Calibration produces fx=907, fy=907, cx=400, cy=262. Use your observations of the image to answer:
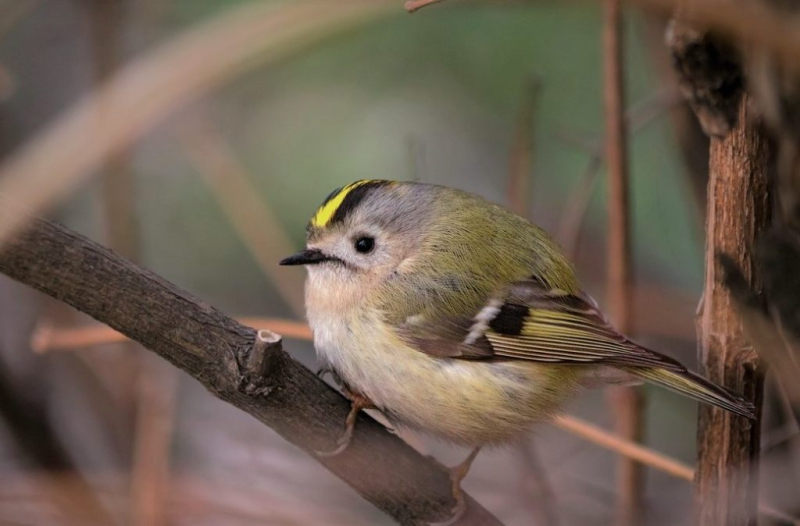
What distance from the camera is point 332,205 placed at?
1517mm

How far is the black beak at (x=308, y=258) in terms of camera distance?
145 cm

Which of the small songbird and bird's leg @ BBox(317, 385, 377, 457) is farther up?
the small songbird

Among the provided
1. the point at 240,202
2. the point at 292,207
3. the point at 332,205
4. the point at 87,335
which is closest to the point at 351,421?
the point at 332,205

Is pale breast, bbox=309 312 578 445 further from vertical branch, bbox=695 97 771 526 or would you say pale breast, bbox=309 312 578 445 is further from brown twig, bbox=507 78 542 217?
brown twig, bbox=507 78 542 217

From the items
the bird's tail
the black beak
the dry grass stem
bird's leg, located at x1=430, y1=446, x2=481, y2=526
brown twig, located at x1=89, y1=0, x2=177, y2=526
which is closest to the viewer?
the dry grass stem

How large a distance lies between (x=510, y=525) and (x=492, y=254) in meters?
0.76

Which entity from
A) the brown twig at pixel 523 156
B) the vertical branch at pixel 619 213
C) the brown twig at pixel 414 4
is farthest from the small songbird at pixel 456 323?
the brown twig at pixel 414 4

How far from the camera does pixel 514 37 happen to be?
8.63 feet

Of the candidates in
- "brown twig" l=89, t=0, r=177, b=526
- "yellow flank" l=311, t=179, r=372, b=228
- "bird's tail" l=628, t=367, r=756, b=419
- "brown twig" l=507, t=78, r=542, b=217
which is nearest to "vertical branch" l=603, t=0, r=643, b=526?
"brown twig" l=507, t=78, r=542, b=217

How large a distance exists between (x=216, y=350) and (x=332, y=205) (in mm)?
530

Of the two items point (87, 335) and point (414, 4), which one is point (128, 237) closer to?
point (87, 335)

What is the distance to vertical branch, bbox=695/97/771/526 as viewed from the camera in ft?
3.69

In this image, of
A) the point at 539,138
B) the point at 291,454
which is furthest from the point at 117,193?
the point at 539,138

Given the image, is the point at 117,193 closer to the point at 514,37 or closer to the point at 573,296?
the point at 573,296
